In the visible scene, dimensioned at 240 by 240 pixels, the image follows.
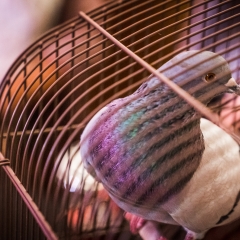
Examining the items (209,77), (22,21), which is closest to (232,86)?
(209,77)

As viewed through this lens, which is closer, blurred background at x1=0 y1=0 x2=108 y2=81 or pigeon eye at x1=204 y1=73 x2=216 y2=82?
pigeon eye at x1=204 y1=73 x2=216 y2=82

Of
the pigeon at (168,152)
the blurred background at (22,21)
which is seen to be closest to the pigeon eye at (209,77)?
the pigeon at (168,152)

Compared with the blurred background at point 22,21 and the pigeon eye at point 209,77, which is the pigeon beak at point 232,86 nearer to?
the pigeon eye at point 209,77

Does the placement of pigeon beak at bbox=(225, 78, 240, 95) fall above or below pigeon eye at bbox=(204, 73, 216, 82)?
below

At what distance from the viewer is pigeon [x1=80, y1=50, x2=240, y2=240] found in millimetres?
534

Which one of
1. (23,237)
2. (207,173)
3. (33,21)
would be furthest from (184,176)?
(33,21)

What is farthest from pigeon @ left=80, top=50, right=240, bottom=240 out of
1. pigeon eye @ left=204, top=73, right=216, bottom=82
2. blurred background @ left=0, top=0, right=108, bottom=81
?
blurred background @ left=0, top=0, right=108, bottom=81

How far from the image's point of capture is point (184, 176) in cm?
55

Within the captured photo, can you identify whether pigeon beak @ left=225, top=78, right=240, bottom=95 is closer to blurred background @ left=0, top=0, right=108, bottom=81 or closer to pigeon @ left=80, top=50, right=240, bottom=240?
pigeon @ left=80, top=50, right=240, bottom=240

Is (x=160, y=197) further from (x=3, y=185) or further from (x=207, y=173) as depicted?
(x=3, y=185)

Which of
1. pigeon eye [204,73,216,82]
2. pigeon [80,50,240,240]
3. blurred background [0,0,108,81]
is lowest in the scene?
pigeon [80,50,240,240]

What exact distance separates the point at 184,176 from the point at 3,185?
0.36 metres

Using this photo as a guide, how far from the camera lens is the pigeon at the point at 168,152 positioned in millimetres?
534

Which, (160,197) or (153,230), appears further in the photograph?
(153,230)
